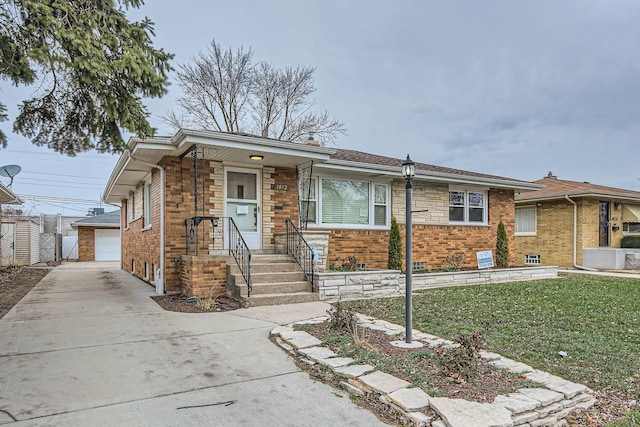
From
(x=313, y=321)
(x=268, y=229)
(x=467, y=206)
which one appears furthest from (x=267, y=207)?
(x=467, y=206)

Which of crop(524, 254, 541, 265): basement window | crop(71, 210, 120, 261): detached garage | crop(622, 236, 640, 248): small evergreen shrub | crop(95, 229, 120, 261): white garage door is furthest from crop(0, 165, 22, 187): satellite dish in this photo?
crop(622, 236, 640, 248): small evergreen shrub

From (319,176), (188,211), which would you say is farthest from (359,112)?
(188,211)

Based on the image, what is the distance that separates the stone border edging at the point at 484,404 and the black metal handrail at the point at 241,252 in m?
3.50

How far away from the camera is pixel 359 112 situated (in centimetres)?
2008

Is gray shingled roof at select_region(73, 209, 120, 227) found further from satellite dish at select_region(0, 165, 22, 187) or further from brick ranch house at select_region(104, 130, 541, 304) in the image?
brick ranch house at select_region(104, 130, 541, 304)

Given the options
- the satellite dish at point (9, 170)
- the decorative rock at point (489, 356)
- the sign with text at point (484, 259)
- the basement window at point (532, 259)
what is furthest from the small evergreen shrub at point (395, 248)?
the satellite dish at point (9, 170)

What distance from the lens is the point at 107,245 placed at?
25234 millimetres

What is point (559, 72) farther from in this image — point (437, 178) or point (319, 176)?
point (319, 176)

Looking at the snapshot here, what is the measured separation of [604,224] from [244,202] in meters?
16.3

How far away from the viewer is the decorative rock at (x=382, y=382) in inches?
132

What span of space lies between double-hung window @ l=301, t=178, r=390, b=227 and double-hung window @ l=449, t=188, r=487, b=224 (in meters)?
2.61

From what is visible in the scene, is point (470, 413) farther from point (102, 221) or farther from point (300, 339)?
point (102, 221)

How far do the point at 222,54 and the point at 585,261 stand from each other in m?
20.8

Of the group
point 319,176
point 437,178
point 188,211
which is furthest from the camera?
point 437,178
